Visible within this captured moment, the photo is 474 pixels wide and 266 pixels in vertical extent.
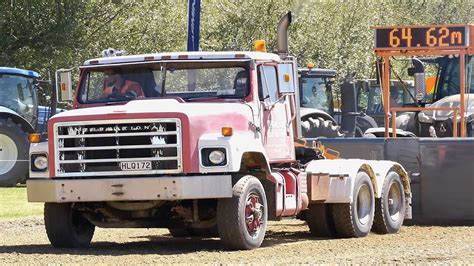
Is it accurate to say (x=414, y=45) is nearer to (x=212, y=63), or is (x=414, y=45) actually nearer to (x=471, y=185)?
(x=471, y=185)

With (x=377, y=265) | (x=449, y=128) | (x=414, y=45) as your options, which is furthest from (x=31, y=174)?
(x=449, y=128)

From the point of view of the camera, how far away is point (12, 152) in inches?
1069

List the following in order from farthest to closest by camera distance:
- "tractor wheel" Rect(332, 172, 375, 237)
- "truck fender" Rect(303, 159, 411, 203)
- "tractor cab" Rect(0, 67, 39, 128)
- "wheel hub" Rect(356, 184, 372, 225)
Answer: "tractor cab" Rect(0, 67, 39, 128) → "wheel hub" Rect(356, 184, 372, 225) → "tractor wheel" Rect(332, 172, 375, 237) → "truck fender" Rect(303, 159, 411, 203)

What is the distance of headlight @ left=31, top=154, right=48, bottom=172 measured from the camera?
1451 cm

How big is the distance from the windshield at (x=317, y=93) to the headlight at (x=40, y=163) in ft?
51.5

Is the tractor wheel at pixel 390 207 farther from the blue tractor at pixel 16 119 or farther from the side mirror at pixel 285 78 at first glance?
the blue tractor at pixel 16 119

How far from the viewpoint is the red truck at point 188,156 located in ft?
45.5

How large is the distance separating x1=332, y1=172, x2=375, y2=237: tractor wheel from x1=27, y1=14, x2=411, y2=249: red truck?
2 cm

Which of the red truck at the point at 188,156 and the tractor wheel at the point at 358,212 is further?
the tractor wheel at the point at 358,212

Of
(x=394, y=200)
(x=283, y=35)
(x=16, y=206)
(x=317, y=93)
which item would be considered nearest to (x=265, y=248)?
(x=283, y=35)

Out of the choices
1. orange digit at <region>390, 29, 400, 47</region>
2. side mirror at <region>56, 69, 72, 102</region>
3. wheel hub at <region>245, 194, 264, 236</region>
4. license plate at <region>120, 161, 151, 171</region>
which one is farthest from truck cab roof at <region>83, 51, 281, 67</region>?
orange digit at <region>390, 29, 400, 47</region>

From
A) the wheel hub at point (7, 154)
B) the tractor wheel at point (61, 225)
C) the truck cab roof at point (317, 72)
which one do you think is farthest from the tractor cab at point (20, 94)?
the tractor wheel at point (61, 225)

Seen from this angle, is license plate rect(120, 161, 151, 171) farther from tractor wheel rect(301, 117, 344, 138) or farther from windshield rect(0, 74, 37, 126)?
windshield rect(0, 74, 37, 126)

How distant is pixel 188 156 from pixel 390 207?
15.3 feet
